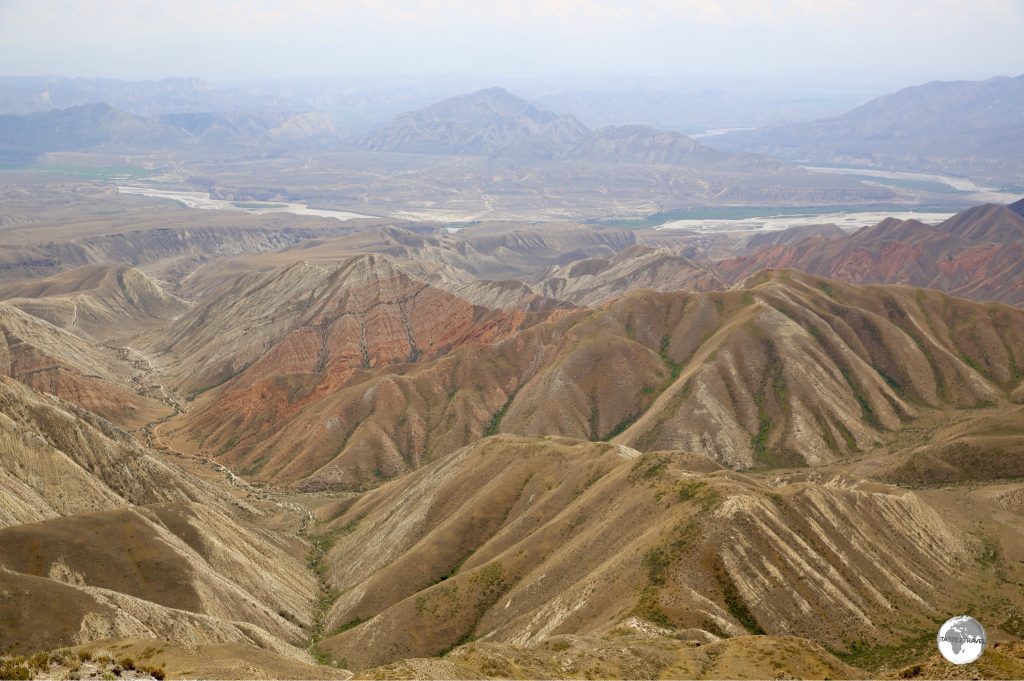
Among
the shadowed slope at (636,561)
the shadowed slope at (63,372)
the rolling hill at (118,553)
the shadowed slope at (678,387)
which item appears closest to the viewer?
the rolling hill at (118,553)

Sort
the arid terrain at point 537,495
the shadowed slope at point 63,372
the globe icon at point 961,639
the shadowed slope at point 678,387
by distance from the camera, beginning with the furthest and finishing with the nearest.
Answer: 1. the shadowed slope at point 63,372
2. the shadowed slope at point 678,387
3. the arid terrain at point 537,495
4. the globe icon at point 961,639

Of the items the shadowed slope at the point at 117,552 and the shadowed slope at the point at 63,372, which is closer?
the shadowed slope at the point at 117,552

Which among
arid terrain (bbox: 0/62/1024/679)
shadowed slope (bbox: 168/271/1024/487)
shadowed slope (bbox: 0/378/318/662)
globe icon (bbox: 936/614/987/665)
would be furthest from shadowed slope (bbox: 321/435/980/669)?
shadowed slope (bbox: 168/271/1024/487)

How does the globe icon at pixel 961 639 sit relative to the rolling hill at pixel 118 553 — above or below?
above

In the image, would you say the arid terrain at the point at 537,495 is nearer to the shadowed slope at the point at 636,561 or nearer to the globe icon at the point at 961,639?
the shadowed slope at the point at 636,561

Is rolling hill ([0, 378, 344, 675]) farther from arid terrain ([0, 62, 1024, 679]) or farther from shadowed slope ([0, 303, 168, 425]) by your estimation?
shadowed slope ([0, 303, 168, 425])

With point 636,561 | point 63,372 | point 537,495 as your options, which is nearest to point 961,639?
point 636,561

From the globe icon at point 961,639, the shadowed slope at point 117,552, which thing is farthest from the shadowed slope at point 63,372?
the globe icon at point 961,639

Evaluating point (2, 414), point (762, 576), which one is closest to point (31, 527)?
point (2, 414)
